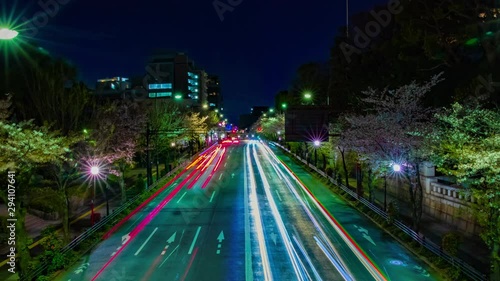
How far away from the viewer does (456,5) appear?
30.4 meters

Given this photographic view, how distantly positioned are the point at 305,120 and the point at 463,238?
1565cm

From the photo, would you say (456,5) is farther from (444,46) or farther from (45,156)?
(45,156)

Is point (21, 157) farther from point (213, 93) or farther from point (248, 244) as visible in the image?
point (213, 93)

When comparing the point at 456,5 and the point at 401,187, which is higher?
the point at 456,5

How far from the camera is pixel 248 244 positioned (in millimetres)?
20375

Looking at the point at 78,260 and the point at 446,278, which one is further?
the point at 78,260

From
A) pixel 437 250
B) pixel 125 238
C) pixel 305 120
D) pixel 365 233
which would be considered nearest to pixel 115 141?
pixel 125 238

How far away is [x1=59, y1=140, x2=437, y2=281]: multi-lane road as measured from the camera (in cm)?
1656

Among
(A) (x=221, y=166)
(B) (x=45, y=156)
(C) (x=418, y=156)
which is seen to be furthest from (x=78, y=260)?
(A) (x=221, y=166)

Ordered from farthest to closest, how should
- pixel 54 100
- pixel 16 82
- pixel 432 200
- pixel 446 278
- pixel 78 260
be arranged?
1. pixel 16 82
2. pixel 54 100
3. pixel 432 200
4. pixel 78 260
5. pixel 446 278

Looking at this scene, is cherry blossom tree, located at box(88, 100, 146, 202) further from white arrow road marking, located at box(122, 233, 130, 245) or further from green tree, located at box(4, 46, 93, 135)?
white arrow road marking, located at box(122, 233, 130, 245)

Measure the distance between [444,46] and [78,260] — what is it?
31.7m

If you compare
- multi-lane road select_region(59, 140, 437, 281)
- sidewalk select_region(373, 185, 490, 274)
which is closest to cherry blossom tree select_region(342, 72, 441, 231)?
sidewalk select_region(373, 185, 490, 274)

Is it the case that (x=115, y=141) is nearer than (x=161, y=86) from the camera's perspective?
Yes
